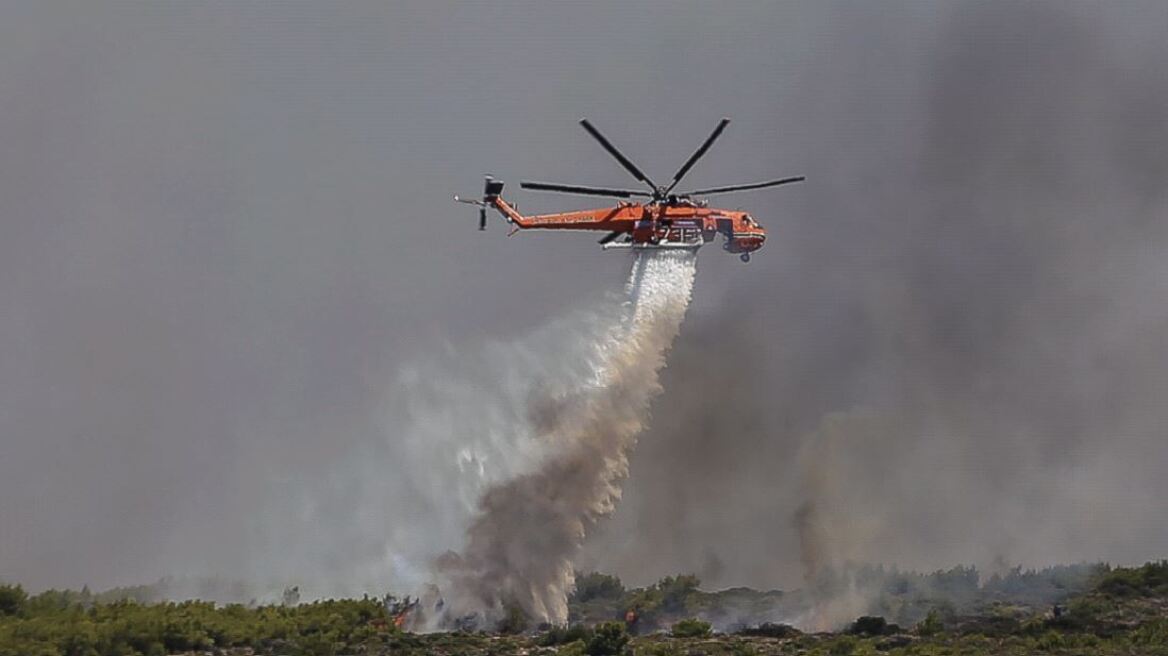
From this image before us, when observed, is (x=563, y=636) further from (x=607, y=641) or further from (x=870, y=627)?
(x=870, y=627)

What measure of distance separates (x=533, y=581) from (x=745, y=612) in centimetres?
1625

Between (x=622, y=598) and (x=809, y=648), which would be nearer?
(x=809, y=648)

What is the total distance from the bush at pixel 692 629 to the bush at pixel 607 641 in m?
7.24

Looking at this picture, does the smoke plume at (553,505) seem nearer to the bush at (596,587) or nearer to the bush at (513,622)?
the bush at (513,622)

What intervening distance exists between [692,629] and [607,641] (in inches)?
379

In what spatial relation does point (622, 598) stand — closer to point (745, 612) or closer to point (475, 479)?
point (745, 612)

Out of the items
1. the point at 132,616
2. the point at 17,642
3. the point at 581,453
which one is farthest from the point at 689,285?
the point at 17,642

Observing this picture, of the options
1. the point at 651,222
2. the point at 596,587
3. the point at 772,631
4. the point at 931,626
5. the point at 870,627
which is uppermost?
the point at 651,222

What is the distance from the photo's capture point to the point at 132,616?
8762 centimetres

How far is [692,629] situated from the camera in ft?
312

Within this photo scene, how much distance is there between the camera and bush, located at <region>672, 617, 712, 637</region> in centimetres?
9475

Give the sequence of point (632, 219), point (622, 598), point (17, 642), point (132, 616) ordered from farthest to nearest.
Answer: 1. point (622, 598)
2. point (632, 219)
3. point (132, 616)
4. point (17, 642)

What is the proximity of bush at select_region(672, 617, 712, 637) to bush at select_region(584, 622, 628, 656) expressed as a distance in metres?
7.24

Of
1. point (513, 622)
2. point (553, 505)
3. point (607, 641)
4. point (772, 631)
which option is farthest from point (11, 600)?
point (772, 631)
